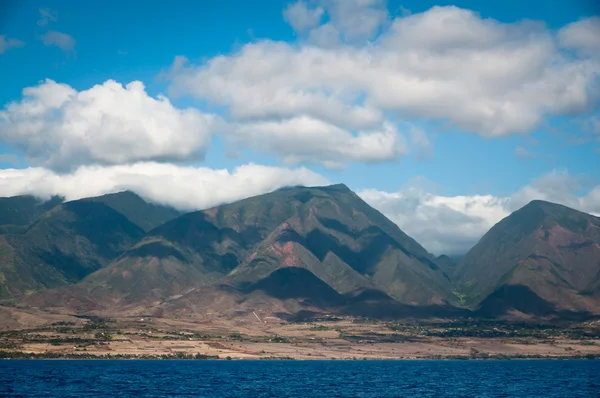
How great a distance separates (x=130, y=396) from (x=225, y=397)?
25.0 m

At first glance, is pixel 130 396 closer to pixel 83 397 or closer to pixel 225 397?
pixel 83 397

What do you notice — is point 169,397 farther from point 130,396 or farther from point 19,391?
point 19,391

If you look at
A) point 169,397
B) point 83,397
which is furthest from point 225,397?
point 83,397

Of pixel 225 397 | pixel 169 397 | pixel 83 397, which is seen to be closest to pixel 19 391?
pixel 83 397

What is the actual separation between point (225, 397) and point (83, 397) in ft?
121

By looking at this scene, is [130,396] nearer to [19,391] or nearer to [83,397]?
[83,397]

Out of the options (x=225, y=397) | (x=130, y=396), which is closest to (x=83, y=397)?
(x=130, y=396)

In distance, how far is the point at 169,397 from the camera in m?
194

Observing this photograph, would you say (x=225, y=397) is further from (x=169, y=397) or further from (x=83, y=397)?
(x=83, y=397)

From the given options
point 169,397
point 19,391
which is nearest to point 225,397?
point 169,397

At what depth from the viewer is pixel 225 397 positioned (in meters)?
198

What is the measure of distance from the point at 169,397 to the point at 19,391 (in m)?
40.2

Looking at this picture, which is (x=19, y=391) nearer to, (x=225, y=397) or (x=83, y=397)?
(x=83, y=397)

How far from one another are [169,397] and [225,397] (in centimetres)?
A: 1502
